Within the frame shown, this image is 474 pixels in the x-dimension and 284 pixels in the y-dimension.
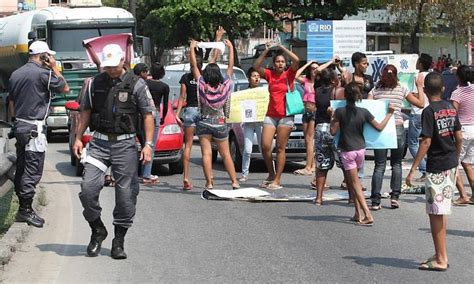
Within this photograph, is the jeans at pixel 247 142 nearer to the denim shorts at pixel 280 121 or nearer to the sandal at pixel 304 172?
the denim shorts at pixel 280 121

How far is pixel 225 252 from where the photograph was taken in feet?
27.7

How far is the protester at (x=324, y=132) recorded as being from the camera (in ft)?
36.5

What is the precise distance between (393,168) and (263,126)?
249 cm

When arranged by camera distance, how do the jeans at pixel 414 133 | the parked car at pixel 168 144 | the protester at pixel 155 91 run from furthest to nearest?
the parked car at pixel 168 144 → the jeans at pixel 414 133 → the protester at pixel 155 91

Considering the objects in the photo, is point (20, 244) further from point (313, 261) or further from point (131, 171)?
point (313, 261)

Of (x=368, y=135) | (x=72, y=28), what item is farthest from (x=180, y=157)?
(x=72, y=28)

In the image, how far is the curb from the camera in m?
7.95

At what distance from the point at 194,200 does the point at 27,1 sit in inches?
2051

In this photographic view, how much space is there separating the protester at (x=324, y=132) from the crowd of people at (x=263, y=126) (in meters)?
0.02

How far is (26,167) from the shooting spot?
31.1 ft

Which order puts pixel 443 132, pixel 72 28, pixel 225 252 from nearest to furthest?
pixel 443 132
pixel 225 252
pixel 72 28

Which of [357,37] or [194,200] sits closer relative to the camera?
[194,200]

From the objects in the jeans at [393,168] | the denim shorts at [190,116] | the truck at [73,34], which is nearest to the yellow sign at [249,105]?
the denim shorts at [190,116]

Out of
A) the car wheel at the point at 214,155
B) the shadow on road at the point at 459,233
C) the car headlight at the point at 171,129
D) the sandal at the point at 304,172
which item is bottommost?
the car wheel at the point at 214,155
